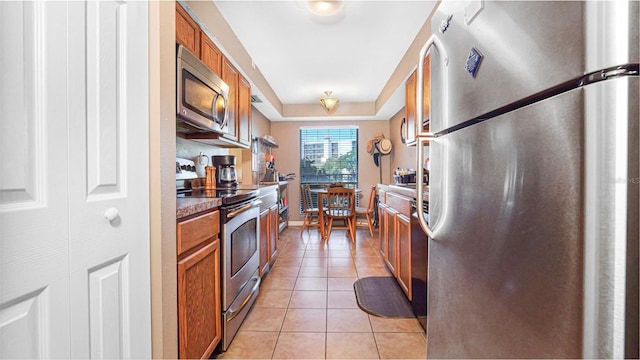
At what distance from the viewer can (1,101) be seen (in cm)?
52

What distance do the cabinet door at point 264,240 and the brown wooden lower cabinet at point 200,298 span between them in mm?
907

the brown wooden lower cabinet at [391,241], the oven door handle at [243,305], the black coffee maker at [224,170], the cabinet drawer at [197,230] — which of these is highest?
the black coffee maker at [224,170]

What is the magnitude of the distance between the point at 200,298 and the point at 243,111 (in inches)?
80.7

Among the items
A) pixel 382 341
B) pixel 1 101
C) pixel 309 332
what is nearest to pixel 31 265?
pixel 1 101

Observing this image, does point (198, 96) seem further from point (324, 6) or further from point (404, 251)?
point (404, 251)

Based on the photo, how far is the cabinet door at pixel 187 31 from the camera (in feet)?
5.14

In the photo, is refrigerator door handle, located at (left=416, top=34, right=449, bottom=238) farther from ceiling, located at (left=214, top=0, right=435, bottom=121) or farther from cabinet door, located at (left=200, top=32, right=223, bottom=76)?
cabinet door, located at (left=200, top=32, right=223, bottom=76)

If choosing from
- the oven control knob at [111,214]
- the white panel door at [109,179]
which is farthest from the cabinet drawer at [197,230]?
the oven control knob at [111,214]

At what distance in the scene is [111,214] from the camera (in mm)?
742

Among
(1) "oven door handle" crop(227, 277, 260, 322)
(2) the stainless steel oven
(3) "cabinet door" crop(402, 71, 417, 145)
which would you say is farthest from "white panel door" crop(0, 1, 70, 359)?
(3) "cabinet door" crop(402, 71, 417, 145)

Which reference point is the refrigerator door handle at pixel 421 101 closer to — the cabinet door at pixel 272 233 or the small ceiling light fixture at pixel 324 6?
the small ceiling light fixture at pixel 324 6

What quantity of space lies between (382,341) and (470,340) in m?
1.00

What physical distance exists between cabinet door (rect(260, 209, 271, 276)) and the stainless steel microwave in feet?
3.01

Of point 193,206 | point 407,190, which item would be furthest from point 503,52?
point 407,190
